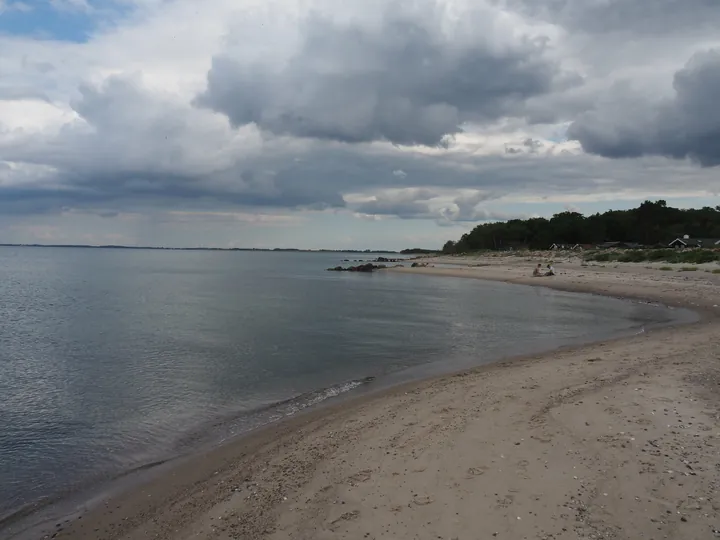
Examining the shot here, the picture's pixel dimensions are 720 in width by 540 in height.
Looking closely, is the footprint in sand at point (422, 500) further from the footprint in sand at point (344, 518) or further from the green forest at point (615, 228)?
the green forest at point (615, 228)

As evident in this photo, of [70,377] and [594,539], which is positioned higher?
[594,539]

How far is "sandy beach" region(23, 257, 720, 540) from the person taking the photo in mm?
5188

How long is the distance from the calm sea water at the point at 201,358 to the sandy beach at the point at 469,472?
6.23ft

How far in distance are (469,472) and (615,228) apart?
128m

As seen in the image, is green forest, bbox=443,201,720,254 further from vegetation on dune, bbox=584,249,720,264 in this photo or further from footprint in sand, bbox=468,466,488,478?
footprint in sand, bbox=468,466,488,478

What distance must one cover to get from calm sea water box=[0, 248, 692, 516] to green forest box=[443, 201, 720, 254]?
8303cm

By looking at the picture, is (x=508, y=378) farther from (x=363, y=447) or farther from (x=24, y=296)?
(x=24, y=296)

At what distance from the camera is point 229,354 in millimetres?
18297

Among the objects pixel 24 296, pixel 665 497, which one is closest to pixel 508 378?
pixel 665 497

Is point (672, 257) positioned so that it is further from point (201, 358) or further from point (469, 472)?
point (469, 472)

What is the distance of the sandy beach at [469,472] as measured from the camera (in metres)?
5.19

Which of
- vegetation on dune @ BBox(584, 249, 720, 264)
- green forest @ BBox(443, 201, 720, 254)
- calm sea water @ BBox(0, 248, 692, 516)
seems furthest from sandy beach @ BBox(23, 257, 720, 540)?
green forest @ BBox(443, 201, 720, 254)

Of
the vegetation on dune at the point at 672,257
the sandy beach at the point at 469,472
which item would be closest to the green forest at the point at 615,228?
the vegetation on dune at the point at 672,257

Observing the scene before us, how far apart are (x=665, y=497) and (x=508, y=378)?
249 inches
